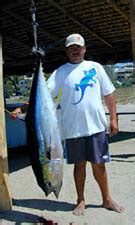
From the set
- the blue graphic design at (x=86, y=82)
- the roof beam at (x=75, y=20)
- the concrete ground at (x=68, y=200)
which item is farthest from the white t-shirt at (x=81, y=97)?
the roof beam at (x=75, y=20)

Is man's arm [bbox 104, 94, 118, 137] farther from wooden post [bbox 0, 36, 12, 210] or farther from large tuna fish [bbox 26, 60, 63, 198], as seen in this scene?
wooden post [bbox 0, 36, 12, 210]

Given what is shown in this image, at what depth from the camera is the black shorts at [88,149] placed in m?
4.73

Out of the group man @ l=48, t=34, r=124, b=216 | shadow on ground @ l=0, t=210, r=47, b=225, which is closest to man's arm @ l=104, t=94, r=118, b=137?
man @ l=48, t=34, r=124, b=216

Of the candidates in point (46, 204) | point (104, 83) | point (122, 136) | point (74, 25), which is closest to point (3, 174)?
point (46, 204)

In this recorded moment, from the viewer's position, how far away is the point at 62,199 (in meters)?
5.57

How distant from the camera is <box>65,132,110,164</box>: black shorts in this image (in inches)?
186

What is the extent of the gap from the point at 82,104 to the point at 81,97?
71 millimetres

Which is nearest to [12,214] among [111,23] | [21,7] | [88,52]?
[21,7]

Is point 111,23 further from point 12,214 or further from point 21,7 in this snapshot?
point 12,214

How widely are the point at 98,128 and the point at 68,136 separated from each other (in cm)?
32

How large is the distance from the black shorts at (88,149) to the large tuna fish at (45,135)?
0.68m

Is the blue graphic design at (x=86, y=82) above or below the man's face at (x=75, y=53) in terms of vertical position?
below

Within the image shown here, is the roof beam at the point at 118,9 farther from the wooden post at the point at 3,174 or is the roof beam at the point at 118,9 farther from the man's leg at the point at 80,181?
the man's leg at the point at 80,181

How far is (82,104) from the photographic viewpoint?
4.64 m
